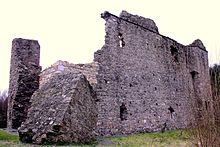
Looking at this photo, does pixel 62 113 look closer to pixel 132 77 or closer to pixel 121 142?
pixel 121 142

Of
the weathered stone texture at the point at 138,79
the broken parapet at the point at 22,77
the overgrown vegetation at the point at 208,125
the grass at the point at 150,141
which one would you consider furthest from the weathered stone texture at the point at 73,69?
the overgrown vegetation at the point at 208,125

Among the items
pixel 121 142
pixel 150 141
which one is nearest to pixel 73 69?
pixel 121 142

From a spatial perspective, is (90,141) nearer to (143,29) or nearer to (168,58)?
(143,29)

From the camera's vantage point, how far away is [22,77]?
44.2 feet

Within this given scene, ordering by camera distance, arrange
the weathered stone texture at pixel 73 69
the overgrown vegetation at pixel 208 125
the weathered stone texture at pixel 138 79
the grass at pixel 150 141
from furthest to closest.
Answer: the weathered stone texture at pixel 138 79
the weathered stone texture at pixel 73 69
the grass at pixel 150 141
the overgrown vegetation at pixel 208 125

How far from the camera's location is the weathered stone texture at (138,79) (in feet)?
42.4

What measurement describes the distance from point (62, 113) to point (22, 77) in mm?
6346

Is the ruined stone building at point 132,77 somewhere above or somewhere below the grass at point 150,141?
above

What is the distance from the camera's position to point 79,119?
319 inches

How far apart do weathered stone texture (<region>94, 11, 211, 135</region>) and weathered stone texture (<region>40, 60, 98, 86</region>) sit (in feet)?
0.96

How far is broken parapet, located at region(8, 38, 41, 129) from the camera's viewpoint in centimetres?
1333

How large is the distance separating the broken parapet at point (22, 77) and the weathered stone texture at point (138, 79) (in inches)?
117

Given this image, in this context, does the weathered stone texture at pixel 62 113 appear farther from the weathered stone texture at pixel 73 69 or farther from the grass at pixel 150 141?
the weathered stone texture at pixel 73 69

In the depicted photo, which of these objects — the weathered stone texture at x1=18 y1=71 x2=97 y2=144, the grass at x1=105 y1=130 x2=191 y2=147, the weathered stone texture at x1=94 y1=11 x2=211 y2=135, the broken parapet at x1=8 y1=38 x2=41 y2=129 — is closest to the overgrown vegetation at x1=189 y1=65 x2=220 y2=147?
the grass at x1=105 y1=130 x2=191 y2=147
